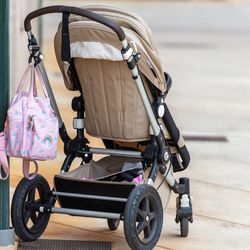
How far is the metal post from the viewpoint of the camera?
5.95m

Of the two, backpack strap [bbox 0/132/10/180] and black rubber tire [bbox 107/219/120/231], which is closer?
backpack strap [bbox 0/132/10/180]

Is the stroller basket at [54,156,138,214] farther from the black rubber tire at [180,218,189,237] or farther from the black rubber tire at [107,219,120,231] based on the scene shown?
the black rubber tire at [180,218,189,237]

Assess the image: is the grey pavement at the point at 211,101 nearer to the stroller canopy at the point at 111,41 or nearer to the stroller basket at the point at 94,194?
the stroller basket at the point at 94,194

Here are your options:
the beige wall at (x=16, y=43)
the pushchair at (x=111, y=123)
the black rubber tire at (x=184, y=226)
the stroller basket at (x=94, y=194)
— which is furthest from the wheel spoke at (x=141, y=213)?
the beige wall at (x=16, y=43)

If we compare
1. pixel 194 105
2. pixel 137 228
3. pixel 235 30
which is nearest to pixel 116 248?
pixel 137 228

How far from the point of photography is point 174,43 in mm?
22031

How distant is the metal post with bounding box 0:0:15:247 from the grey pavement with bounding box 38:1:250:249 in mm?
1067

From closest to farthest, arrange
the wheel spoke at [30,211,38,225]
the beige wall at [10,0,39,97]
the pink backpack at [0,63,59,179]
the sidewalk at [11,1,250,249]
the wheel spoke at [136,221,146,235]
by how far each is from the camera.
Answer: the pink backpack at [0,63,59,179], the wheel spoke at [136,221,146,235], the wheel spoke at [30,211,38,225], the sidewalk at [11,1,250,249], the beige wall at [10,0,39,97]

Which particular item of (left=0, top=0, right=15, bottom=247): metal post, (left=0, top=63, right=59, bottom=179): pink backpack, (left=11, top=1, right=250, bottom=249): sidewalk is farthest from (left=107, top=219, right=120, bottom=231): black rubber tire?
(left=0, top=63, right=59, bottom=179): pink backpack

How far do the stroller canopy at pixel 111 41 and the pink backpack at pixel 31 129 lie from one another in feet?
1.37

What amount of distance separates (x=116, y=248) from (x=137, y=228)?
479mm

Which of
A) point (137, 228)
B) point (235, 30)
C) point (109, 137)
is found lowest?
point (235, 30)

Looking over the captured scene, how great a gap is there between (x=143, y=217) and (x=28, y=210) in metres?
Answer: 0.73

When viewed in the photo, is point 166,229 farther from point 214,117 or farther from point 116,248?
point 214,117
